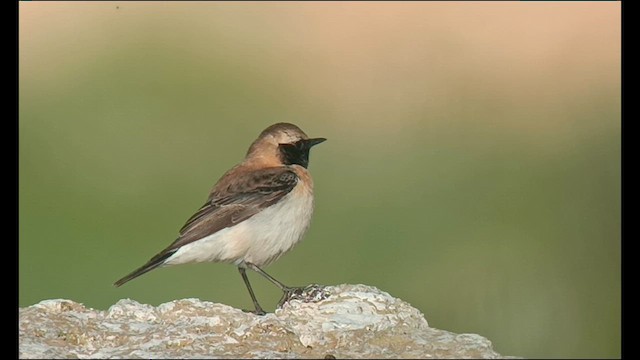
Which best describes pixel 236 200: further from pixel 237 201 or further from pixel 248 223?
pixel 248 223

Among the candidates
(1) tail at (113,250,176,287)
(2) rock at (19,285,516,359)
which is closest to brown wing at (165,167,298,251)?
(1) tail at (113,250,176,287)

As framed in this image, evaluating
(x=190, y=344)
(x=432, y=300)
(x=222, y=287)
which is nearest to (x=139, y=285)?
(x=222, y=287)

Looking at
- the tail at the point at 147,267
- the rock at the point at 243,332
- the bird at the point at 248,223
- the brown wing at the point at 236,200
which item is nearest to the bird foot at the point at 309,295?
the rock at the point at 243,332

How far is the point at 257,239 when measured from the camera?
7844mm

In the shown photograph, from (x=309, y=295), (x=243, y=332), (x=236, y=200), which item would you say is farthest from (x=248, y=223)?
(x=243, y=332)

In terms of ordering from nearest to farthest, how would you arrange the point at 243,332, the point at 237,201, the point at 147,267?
the point at 243,332 < the point at 147,267 < the point at 237,201

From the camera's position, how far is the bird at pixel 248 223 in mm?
7750

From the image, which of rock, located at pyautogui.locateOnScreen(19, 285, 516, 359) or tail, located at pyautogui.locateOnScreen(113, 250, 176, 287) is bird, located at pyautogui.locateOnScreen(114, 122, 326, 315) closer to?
tail, located at pyautogui.locateOnScreen(113, 250, 176, 287)

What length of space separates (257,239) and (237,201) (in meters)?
0.39

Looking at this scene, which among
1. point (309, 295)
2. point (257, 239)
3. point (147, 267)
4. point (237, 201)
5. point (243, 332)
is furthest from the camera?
point (237, 201)

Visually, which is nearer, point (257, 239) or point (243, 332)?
point (243, 332)

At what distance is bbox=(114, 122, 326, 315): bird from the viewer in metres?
7.75

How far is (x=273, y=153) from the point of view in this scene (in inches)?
339

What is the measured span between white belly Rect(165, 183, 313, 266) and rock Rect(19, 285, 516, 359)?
1983 mm
